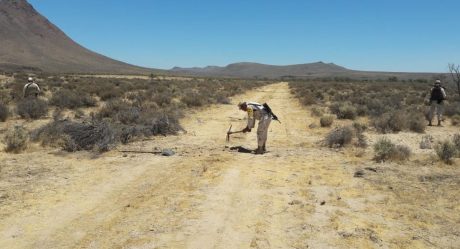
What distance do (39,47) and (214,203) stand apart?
140793 mm

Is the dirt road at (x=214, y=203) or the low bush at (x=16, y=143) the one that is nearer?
the dirt road at (x=214, y=203)

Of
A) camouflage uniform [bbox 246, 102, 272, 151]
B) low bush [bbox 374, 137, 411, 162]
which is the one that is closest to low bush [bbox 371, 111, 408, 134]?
low bush [bbox 374, 137, 411, 162]

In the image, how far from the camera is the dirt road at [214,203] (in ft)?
20.1

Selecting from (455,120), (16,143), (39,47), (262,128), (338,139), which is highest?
(39,47)

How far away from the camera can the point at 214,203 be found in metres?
7.43

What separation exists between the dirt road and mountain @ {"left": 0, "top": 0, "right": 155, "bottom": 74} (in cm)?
10515

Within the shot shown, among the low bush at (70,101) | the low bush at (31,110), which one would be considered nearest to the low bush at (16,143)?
the low bush at (31,110)

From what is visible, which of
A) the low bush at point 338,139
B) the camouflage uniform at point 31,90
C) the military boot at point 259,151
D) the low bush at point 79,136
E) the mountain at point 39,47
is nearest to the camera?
the low bush at point 79,136

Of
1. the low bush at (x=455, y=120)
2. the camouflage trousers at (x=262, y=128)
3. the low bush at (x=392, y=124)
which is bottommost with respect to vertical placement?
the low bush at (x=455, y=120)

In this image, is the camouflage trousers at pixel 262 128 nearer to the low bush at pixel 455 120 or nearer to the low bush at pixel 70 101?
the low bush at pixel 455 120

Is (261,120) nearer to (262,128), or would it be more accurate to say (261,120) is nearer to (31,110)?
(262,128)

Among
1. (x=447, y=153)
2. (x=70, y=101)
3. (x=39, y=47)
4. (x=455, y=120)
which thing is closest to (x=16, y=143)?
(x=447, y=153)

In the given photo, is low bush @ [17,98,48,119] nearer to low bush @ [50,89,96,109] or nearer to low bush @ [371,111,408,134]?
low bush @ [50,89,96,109]

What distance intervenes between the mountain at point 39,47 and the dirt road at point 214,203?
10515cm
